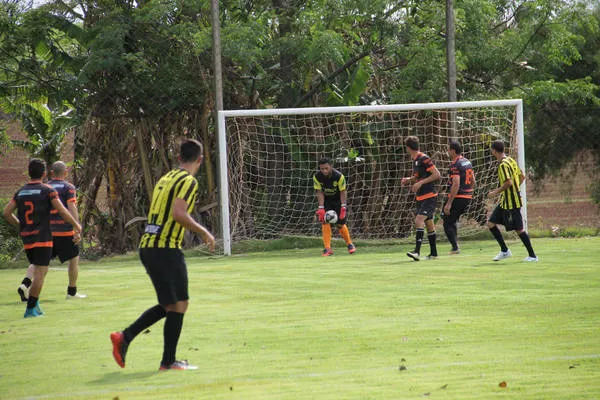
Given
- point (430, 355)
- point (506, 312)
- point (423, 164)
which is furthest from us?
point (423, 164)

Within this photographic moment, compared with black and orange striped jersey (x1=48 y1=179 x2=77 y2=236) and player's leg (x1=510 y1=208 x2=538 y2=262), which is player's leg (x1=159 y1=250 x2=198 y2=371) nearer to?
black and orange striped jersey (x1=48 y1=179 x2=77 y2=236)

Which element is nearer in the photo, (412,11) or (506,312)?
(506,312)

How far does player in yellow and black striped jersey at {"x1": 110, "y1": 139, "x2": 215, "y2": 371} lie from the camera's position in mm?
7578

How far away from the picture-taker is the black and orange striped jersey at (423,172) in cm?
1695

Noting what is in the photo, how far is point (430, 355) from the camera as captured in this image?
7742 mm

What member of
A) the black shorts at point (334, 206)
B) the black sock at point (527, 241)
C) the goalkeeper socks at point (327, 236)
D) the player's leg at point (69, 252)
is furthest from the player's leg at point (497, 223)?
the player's leg at point (69, 252)

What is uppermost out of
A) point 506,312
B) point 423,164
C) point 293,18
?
point 293,18

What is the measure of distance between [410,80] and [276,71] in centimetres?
360

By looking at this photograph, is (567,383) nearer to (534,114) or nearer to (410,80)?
(410,80)

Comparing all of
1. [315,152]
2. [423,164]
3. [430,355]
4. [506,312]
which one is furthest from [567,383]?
[315,152]

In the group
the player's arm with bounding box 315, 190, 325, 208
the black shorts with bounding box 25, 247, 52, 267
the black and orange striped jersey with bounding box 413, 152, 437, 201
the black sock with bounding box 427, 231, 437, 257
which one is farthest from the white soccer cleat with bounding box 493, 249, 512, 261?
the black shorts with bounding box 25, 247, 52, 267

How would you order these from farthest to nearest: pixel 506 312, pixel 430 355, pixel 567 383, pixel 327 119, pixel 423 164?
pixel 327 119
pixel 423 164
pixel 506 312
pixel 430 355
pixel 567 383

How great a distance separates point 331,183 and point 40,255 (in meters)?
8.37

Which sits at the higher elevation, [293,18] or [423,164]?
[293,18]
